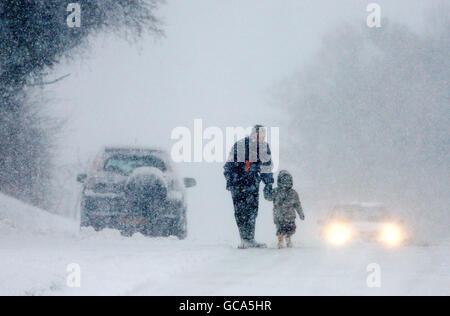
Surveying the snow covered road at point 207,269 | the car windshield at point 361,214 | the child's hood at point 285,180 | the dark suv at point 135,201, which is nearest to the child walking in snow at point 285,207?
the child's hood at point 285,180

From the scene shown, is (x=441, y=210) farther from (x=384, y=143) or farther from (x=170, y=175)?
(x=170, y=175)

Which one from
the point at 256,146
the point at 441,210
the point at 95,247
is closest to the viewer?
the point at 95,247

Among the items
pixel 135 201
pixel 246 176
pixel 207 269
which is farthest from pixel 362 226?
pixel 207 269

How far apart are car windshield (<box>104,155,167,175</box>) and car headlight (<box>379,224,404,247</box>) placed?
4187 mm

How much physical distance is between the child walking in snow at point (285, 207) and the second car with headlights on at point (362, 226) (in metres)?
2.29

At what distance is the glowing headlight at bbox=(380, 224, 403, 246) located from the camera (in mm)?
15141

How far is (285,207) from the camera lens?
1316 cm

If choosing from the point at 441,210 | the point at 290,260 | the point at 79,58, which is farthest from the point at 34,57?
the point at 441,210

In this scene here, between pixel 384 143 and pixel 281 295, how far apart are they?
129 feet

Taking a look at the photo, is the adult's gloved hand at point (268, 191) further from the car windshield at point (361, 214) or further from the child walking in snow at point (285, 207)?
the car windshield at point (361, 214)

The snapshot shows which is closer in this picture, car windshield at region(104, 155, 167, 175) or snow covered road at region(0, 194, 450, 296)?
snow covered road at region(0, 194, 450, 296)

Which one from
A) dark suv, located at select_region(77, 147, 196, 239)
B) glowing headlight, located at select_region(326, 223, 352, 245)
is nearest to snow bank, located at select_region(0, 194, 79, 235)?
dark suv, located at select_region(77, 147, 196, 239)

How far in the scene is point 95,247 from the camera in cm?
1088

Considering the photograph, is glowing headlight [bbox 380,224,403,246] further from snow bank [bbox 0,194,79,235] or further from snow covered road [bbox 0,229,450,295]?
snow bank [bbox 0,194,79,235]
